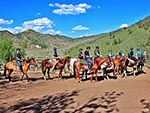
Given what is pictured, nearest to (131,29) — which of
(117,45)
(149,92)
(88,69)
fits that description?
(117,45)

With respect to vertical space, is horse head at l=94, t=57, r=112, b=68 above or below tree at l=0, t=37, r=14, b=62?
below

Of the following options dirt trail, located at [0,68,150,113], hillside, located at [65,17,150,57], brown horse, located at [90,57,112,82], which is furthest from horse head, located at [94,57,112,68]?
hillside, located at [65,17,150,57]

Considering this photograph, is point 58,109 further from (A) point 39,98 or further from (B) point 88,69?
(B) point 88,69

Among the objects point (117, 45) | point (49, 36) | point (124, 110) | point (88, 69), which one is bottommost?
point (124, 110)

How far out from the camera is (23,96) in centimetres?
1468

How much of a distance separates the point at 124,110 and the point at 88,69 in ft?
Result: 29.2

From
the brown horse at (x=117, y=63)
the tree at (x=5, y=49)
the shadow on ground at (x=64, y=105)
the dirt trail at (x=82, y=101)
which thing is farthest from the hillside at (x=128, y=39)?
the shadow on ground at (x=64, y=105)

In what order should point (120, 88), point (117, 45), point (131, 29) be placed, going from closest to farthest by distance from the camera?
point (120, 88), point (117, 45), point (131, 29)

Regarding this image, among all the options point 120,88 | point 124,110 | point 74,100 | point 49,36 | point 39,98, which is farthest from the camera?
point 49,36

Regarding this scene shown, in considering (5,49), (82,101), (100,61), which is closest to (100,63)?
(100,61)

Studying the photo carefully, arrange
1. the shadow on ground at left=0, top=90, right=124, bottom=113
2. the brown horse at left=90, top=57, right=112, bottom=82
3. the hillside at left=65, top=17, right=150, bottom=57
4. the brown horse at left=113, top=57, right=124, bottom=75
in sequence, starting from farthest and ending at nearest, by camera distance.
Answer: the hillside at left=65, top=17, right=150, bottom=57 → the brown horse at left=113, top=57, right=124, bottom=75 → the brown horse at left=90, top=57, right=112, bottom=82 → the shadow on ground at left=0, top=90, right=124, bottom=113

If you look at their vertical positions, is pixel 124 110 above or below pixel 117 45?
below

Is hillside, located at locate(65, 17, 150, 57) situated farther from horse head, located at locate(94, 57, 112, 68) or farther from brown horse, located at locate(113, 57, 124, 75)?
horse head, located at locate(94, 57, 112, 68)

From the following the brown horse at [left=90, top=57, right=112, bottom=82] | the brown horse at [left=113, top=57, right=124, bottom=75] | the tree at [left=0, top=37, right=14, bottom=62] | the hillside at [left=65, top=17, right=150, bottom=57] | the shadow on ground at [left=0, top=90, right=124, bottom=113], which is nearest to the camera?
the shadow on ground at [left=0, top=90, right=124, bottom=113]
